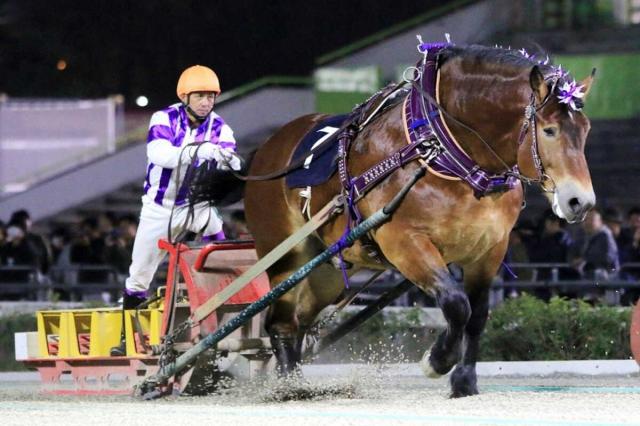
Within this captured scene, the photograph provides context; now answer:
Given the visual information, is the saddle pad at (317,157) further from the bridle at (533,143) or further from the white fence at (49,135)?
the white fence at (49,135)

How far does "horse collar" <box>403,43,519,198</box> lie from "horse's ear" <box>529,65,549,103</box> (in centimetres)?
48

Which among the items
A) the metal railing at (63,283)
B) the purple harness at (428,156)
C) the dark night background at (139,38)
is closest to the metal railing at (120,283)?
the metal railing at (63,283)

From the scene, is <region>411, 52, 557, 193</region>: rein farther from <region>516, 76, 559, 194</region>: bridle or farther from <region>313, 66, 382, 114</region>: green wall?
<region>313, 66, 382, 114</region>: green wall

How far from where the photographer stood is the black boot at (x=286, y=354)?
31.0 ft

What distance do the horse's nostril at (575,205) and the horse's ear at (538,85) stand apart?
604 millimetres

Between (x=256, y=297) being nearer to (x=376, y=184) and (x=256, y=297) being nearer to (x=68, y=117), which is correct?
(x=376, y=184)

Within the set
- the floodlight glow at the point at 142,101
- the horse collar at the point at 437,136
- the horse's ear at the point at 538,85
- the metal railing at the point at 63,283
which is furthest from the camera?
the floodlight glow at the point at 142,101

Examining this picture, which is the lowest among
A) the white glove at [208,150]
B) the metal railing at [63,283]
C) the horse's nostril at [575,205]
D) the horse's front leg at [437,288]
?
the metal railing at [63,283]

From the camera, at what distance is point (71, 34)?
2423cm

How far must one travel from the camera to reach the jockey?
30.5 feet

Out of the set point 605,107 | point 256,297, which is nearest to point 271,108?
point 605,107

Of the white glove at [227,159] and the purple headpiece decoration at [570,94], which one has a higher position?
the purple headpiece decoration at [570,94]

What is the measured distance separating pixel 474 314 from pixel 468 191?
0.97 meters

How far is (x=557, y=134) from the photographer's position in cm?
776
